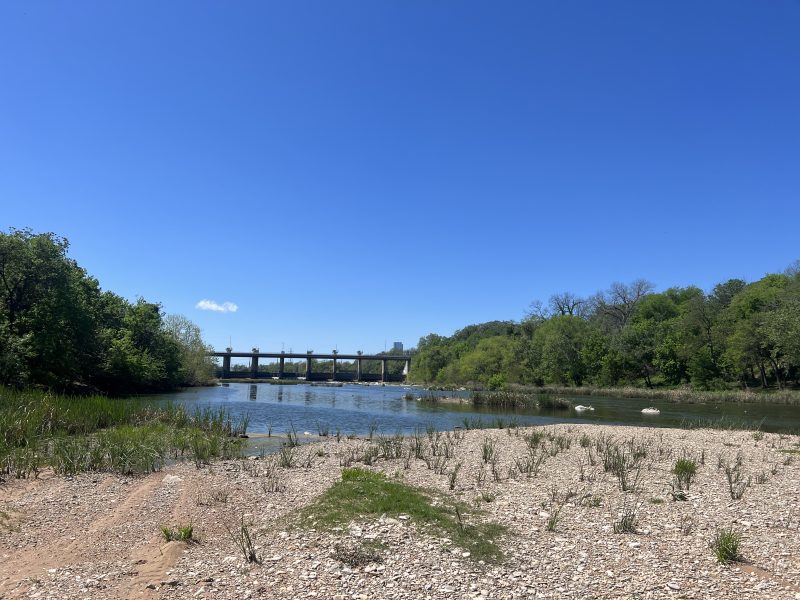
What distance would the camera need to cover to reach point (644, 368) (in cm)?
9738

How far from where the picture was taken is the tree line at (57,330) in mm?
43500

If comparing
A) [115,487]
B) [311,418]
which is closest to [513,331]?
[311,418]

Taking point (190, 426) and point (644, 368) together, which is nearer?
point (190, 426)

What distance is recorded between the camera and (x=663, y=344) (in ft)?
308

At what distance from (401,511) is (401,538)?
1543mm

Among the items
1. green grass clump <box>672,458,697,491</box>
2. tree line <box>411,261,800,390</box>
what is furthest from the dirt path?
tree line <box>411,261,800,390</box>

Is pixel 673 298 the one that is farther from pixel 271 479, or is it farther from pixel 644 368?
pixel 271 479

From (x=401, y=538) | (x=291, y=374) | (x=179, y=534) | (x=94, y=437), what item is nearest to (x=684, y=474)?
(x=401, y=538)

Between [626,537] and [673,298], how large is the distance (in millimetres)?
128790

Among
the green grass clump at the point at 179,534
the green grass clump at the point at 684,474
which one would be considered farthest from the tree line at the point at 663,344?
the green grass clump at the point at 179,534

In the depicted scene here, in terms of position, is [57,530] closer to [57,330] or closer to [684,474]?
[684,474]

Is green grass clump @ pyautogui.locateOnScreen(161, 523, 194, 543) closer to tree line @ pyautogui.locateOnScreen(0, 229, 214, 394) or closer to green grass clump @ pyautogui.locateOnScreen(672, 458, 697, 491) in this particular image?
green grass clump @ pyautogui.locateOnScreen(672, 458, 697, 491)

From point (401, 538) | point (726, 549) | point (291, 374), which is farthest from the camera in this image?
point (291, 374)

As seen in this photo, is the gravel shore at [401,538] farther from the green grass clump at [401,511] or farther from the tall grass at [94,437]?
the tall grass at [94,437]
